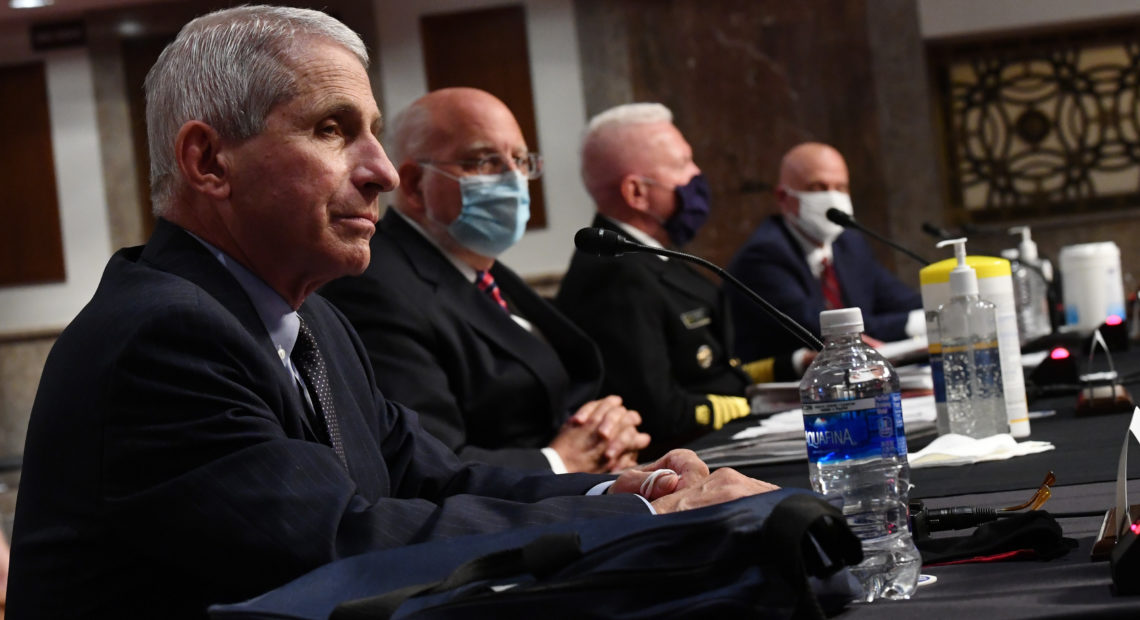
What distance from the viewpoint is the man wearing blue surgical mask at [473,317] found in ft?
8.15

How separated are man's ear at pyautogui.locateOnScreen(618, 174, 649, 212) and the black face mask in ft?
0.31

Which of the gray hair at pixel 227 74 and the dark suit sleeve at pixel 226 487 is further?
the gray hair at pixel 227 74

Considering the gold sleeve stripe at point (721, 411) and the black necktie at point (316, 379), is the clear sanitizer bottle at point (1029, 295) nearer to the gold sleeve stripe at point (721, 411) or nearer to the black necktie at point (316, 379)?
the gold sleeve stripe at point (721, 411)

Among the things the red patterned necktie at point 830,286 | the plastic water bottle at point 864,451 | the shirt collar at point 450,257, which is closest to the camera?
the plastic water bottle at point 864,451

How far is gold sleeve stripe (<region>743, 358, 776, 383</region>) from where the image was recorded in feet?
12.8

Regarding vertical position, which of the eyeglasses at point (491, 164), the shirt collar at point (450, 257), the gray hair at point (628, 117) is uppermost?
the gray hair at point (628, 117)

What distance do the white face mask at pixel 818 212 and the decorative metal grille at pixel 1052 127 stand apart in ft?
10.4

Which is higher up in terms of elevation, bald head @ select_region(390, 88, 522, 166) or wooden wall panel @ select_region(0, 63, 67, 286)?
wooden wall panel @ select_region(0, 63, 67, 286)

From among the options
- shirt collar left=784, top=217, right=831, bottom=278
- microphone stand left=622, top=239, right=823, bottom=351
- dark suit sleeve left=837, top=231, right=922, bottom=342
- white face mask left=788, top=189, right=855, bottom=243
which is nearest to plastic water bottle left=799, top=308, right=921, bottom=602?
microphone stand left=622, top=239, right=823, bottom=351

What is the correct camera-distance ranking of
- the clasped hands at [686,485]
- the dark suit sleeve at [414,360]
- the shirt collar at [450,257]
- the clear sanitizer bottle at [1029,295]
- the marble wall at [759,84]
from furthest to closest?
1. the marble wall at [759,84]
2. the clear sanitizer bottle at [1029,295]
3. the shirt collar at [450,257]
4. the dark suit sleeve at [414,360]
5. the clasped hands at [686,485]

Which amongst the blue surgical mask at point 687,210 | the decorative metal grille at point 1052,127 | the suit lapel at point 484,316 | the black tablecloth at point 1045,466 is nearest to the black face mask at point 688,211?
the blue surgical mask at point 687,210

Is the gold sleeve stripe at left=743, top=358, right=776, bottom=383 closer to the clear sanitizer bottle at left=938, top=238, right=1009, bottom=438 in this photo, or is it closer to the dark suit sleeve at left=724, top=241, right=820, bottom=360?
the dark suit sleeve at left=724, top=241, right=820, bottom=360

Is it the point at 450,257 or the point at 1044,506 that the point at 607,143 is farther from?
the point at 1044,506

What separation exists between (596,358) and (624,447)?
15.0 inches
